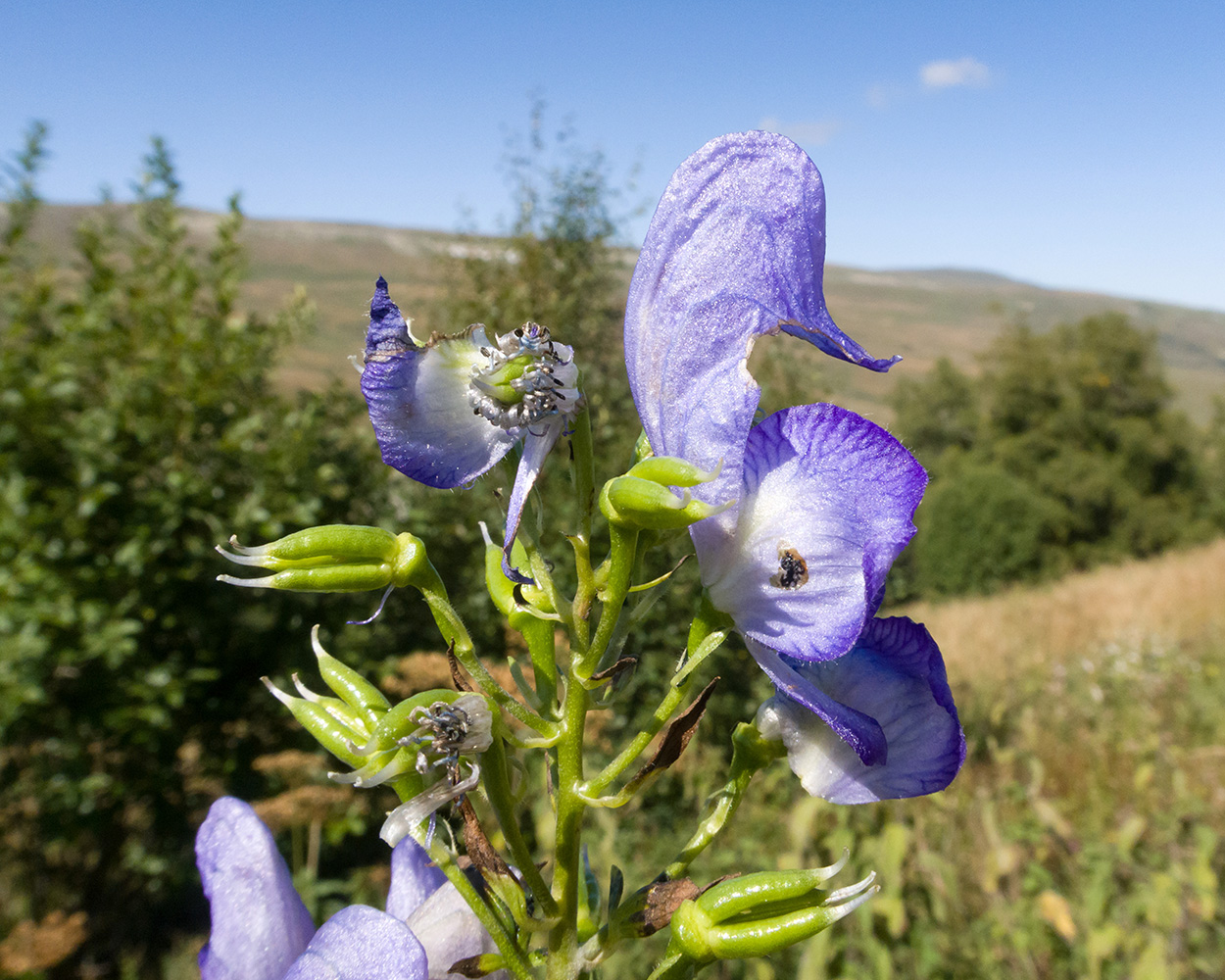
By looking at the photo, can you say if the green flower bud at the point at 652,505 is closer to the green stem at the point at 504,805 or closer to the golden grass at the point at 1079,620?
the green stem at the point at 504,805

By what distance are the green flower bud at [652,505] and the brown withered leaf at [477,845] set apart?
0.33 m

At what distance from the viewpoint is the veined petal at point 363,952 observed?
0.68 metres

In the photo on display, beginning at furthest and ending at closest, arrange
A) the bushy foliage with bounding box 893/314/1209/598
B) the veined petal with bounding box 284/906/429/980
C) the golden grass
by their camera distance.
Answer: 1. the bushy foliage with bounding box 893/314/1209/598
2. the golden grass
3. the veined petal with bounding box 284/906/429/980

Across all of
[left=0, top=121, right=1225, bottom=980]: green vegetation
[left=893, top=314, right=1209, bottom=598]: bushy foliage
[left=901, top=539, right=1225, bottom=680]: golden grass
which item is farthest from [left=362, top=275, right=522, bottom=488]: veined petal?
[left=893, top=314, right=1209, bottom=598]: bushy foliage

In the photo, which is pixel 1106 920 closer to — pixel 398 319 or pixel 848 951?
pixel 848 951

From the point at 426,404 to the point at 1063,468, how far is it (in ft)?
93.2

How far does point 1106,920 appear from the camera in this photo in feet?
11.7

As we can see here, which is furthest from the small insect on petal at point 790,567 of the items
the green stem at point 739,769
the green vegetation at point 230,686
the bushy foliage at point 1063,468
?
the bushy foliage at point 1063,468

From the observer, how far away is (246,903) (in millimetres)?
833

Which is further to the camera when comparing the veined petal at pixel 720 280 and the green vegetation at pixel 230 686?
the green vegetation at pixel 230 686

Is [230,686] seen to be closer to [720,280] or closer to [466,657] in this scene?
[466,657]

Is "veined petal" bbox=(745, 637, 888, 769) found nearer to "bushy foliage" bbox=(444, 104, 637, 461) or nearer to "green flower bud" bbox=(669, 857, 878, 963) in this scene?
"green flower bud" bbox=(669, 857, 878, 963)

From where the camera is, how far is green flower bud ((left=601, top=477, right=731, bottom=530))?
0.72 metres

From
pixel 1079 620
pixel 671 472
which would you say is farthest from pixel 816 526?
pixel 1079 620
